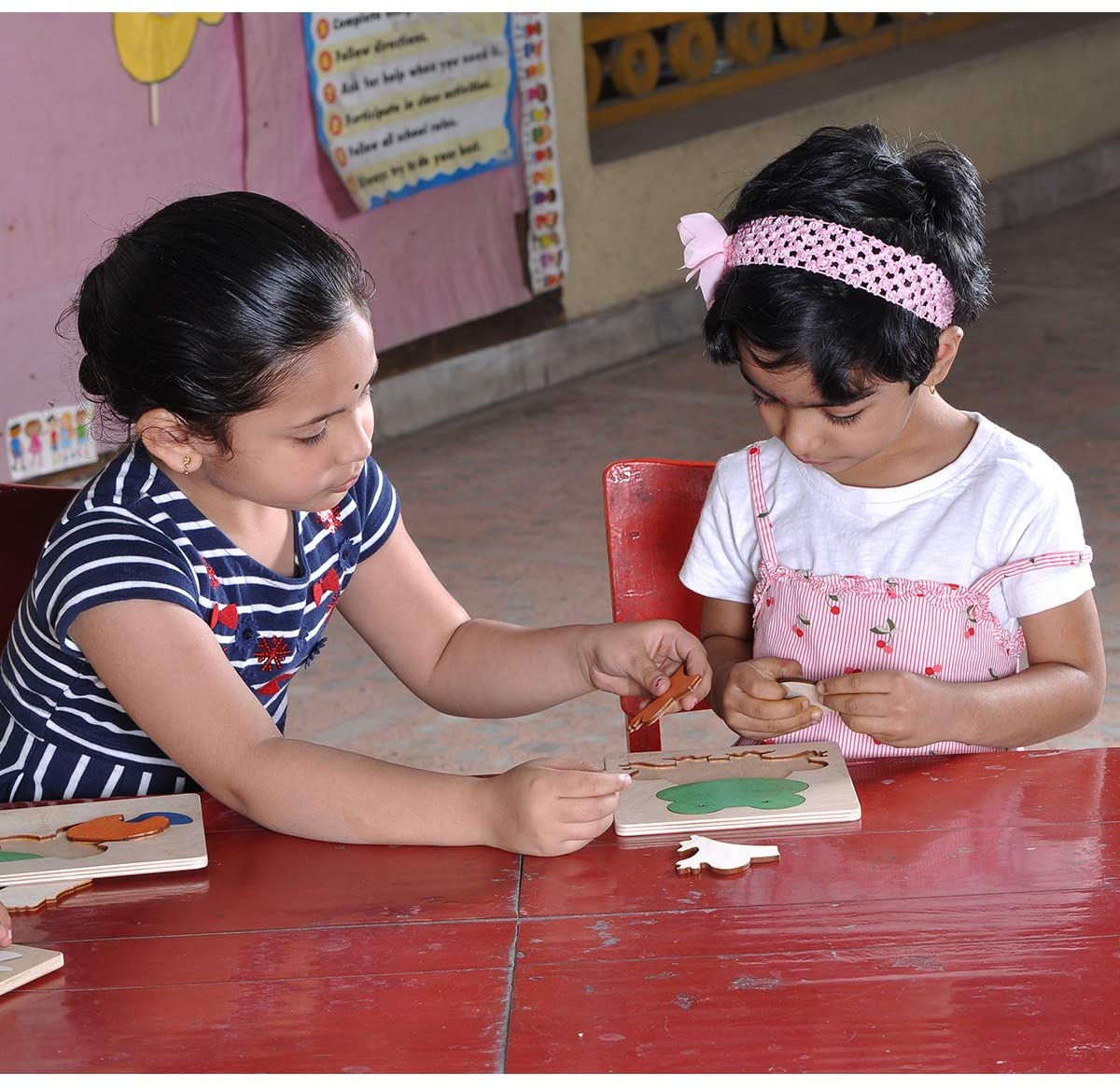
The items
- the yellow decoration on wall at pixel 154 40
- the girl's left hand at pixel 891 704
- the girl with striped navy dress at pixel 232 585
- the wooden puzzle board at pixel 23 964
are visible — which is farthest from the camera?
the yellow decoration on wall at pixel 154 40

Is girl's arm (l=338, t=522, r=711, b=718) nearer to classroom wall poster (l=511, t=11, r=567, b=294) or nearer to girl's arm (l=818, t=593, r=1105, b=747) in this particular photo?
girl's arm (l=818, t=593, r=1105, b=747)

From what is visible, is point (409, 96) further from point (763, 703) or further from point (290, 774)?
point (290, 774)

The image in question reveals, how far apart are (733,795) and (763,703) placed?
21cm

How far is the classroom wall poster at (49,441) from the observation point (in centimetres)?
443

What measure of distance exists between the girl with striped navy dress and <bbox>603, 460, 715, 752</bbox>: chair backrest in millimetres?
195

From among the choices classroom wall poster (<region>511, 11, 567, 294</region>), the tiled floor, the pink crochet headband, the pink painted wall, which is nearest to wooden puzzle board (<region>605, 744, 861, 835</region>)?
the pink crochet headband

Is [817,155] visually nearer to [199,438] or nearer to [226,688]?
[199,438]

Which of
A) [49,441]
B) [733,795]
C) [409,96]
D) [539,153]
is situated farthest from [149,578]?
[539,153]

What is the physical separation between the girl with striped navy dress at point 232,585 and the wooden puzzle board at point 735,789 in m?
0.08

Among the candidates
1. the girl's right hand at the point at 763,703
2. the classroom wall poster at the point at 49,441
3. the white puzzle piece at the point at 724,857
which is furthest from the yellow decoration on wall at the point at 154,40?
the white puzzle piece at the point at 724,857

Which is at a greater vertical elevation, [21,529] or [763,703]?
[21,529]

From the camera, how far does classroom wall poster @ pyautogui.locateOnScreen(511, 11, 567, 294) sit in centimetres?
584

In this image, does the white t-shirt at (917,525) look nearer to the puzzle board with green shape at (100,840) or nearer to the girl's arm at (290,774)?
the girl's arm at (290,774)

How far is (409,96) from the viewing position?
17.9 feet
